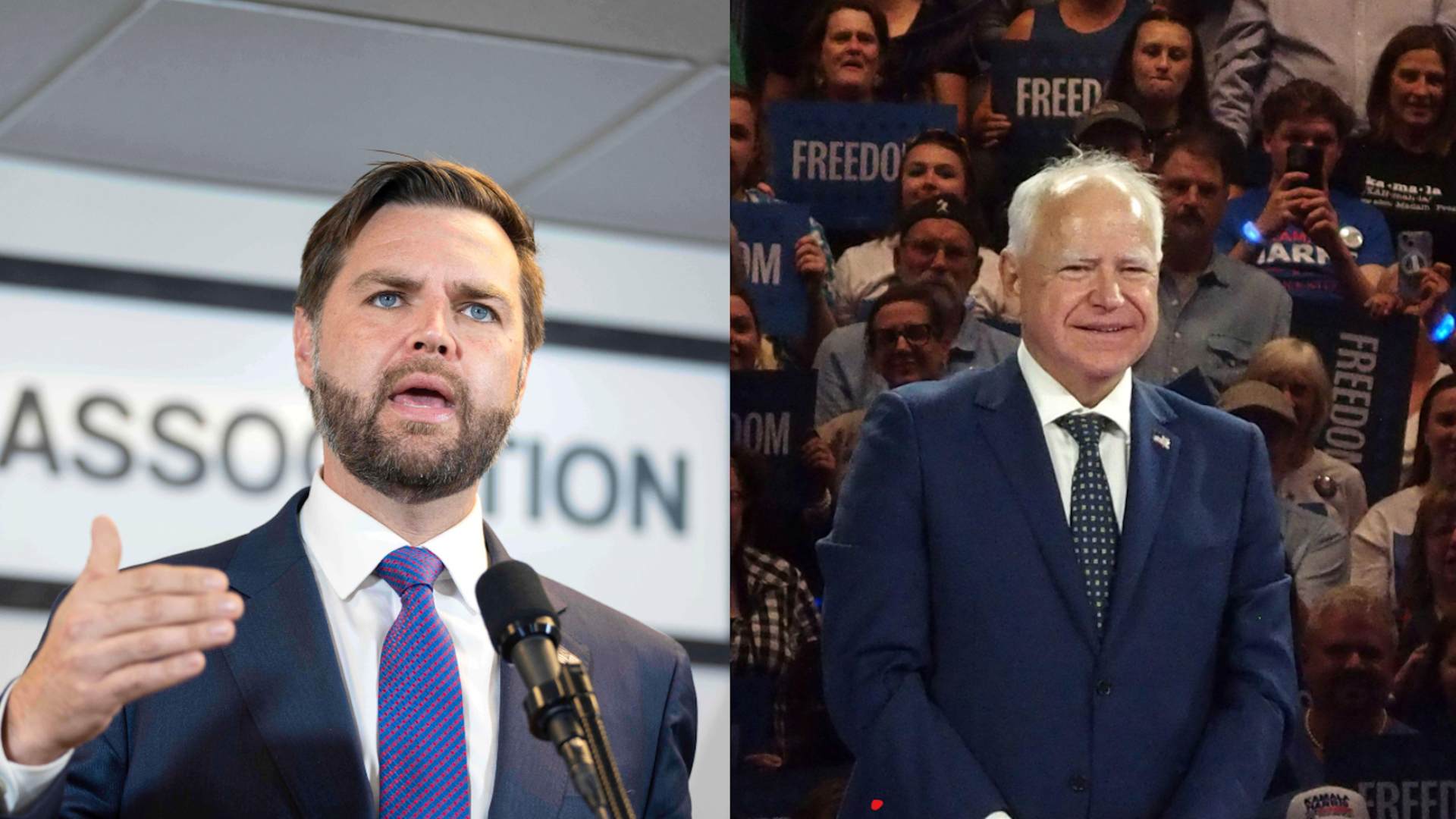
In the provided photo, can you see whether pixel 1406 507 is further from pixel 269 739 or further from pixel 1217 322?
pixel 269 739

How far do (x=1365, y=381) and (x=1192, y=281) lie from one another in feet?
A: 1.51

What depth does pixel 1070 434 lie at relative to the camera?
3225 mm

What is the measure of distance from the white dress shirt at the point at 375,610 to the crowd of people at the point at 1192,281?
50.3 inches

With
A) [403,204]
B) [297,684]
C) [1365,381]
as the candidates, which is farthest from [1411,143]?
[297,684]

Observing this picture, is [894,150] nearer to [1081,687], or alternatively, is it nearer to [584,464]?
[584,464]

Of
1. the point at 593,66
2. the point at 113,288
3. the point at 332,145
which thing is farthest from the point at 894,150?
the point at 113,288

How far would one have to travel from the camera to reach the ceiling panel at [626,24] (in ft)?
12.2

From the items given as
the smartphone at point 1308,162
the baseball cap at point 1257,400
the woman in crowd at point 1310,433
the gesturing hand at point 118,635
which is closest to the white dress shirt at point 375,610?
the gesturing hand at point 118,635

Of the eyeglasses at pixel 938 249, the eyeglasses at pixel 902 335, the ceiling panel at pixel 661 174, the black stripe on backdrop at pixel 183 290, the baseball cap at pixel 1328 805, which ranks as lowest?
the baseball cap at pixel 1328 805

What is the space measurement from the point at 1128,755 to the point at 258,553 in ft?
5.35

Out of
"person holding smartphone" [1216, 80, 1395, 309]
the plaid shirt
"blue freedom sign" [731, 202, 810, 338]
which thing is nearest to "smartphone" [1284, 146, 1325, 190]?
"person holding smartphone" [1216, 80, 1395, 309]

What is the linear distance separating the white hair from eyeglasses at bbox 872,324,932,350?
25 centimetres

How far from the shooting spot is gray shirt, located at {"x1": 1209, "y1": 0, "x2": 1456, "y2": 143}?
3738 mm

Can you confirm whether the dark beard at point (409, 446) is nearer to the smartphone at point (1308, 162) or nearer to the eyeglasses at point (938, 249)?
the eyeglasses at point (938, 249)
